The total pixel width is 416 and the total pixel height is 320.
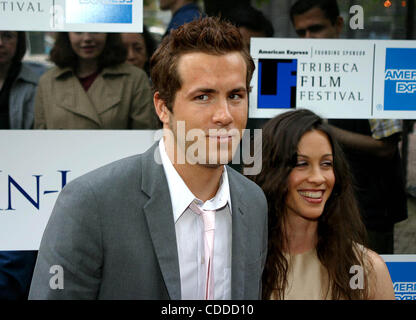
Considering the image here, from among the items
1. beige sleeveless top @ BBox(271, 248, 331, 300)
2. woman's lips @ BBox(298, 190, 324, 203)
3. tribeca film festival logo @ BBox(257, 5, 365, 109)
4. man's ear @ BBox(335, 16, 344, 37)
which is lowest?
beige sleeveless top @ BBox(271, 248, 331, 300)

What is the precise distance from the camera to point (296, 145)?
233 cm

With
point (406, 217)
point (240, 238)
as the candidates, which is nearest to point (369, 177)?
point (406, 217)

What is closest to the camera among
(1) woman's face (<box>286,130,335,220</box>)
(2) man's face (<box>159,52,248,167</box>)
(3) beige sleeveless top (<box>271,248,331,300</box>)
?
(2) man's face (<box>159,52,248,167</box>)

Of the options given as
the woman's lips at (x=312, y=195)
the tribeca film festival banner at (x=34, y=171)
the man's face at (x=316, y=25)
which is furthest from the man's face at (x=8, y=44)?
the woman's lips at (x=312, y=195)

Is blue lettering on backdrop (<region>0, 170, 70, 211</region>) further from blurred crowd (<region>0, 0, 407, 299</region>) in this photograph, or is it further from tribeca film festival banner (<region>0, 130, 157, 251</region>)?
blurred crowd (<region>0, 0, 407, 299</region>)

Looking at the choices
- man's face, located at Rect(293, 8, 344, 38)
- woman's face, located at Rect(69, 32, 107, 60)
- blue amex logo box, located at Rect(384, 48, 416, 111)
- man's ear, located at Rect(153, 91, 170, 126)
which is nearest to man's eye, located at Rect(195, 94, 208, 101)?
man's ear, located at Rect(153, 91, 170, 126)

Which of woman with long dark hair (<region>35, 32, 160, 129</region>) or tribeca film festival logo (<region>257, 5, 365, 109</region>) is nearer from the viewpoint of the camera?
woman with long dark hair (<region>35, 32, 160, 129</region>)

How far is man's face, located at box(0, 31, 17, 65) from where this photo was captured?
2564mm

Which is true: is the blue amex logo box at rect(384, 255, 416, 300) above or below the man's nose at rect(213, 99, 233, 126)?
below

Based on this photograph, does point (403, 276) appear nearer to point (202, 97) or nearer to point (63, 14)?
point (202, 97)

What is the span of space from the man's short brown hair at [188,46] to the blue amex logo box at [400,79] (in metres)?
1.18

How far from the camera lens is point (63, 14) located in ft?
8.36

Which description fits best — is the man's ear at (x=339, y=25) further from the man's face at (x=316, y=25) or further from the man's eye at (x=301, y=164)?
the man's eye at (x=301, y=164)
